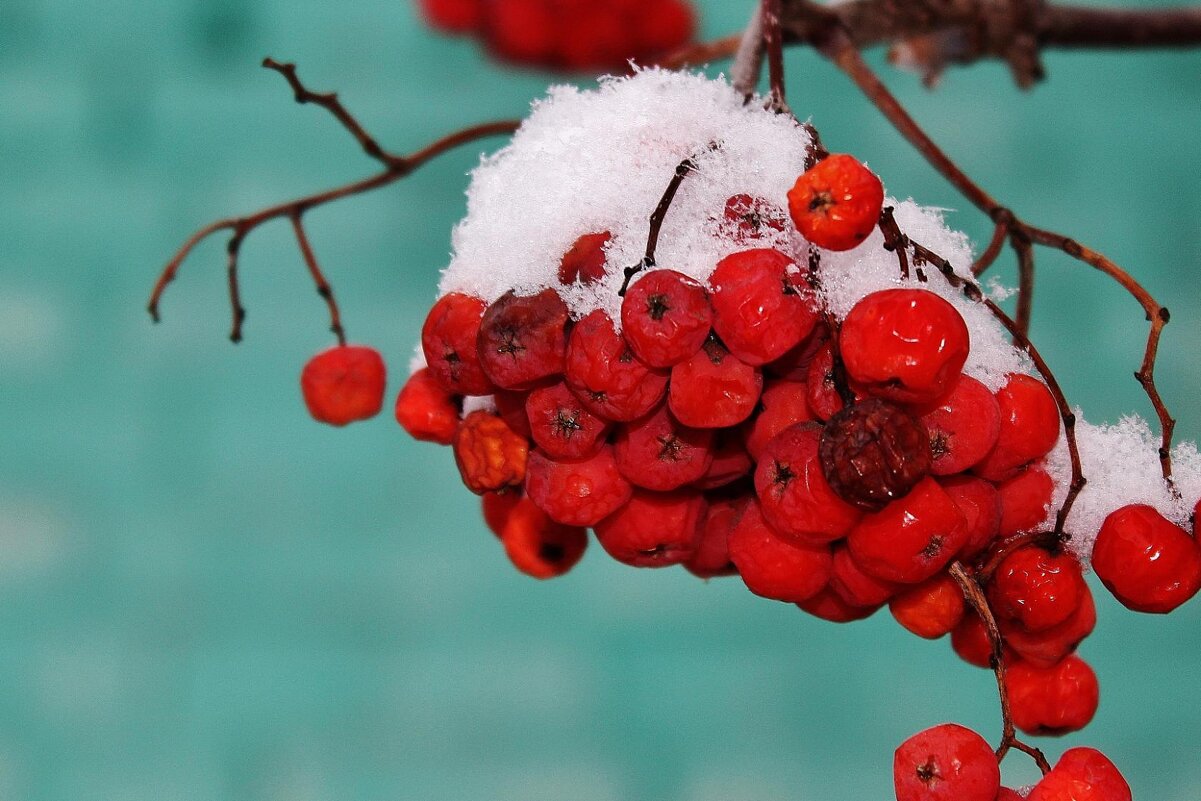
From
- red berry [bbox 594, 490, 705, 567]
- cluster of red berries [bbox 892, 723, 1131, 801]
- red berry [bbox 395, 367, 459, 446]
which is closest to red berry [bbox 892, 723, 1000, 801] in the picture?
cluster of red berries [bbox 892, 723, 1131, 801]

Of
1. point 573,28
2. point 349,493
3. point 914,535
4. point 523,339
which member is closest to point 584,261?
point 523,339

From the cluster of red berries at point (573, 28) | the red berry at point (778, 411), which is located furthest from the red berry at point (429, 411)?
the cluster of red berries at point (573, 28)

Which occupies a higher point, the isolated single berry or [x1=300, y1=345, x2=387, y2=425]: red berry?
[x1=300, y1=345, x2=387, y2=425]: red berry

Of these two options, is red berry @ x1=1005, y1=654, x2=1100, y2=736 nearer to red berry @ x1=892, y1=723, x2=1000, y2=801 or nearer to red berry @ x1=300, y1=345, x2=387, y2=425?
red berry @ x1=892, y1=723, x2=1000, y2=801

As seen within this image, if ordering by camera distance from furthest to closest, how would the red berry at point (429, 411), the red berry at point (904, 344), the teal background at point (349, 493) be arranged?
1. the teal background at point (349, 493)
2. the red berry at point (429, 411)
3. the red berry at point (904, 344)

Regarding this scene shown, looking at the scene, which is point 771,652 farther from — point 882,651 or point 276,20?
point 276,20

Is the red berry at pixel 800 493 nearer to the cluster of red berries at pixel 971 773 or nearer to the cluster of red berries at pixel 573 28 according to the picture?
the cluster of red berries at pixel 971 773
